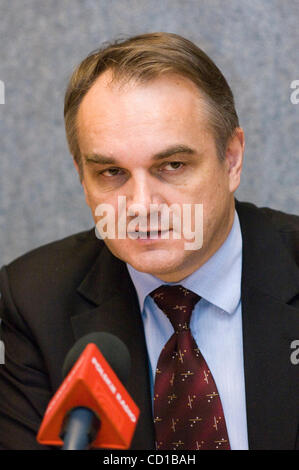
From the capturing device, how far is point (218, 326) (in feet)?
3.98

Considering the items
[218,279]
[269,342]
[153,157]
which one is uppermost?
[153,157]

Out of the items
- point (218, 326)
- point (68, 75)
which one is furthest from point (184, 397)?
point (68, 75)

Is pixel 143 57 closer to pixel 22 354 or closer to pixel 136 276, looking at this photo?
pixel 136 276

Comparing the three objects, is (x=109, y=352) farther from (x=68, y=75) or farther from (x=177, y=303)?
(x=68, y=75)

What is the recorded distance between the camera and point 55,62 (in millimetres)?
1645

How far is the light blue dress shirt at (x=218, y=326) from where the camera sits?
3.84 ft

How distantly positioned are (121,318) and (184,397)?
193mm

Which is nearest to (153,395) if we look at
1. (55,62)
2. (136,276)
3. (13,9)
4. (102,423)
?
(136,276)

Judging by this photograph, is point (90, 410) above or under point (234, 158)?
under

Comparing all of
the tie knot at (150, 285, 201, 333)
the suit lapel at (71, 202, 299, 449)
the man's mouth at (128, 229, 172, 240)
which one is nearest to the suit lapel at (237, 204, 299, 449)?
the suit lapel at (71, 202, 299, 449)

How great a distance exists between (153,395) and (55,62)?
86 centimetres

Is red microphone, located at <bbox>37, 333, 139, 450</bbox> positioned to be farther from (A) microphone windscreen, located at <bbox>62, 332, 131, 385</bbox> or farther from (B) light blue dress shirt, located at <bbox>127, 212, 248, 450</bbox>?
(B) light blue dress shirt, located at <bbox>127, 212, 248, 450</bbox>

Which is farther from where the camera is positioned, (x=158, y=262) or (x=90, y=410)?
(x=158, y=262)

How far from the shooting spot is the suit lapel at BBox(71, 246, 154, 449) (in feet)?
3.83
